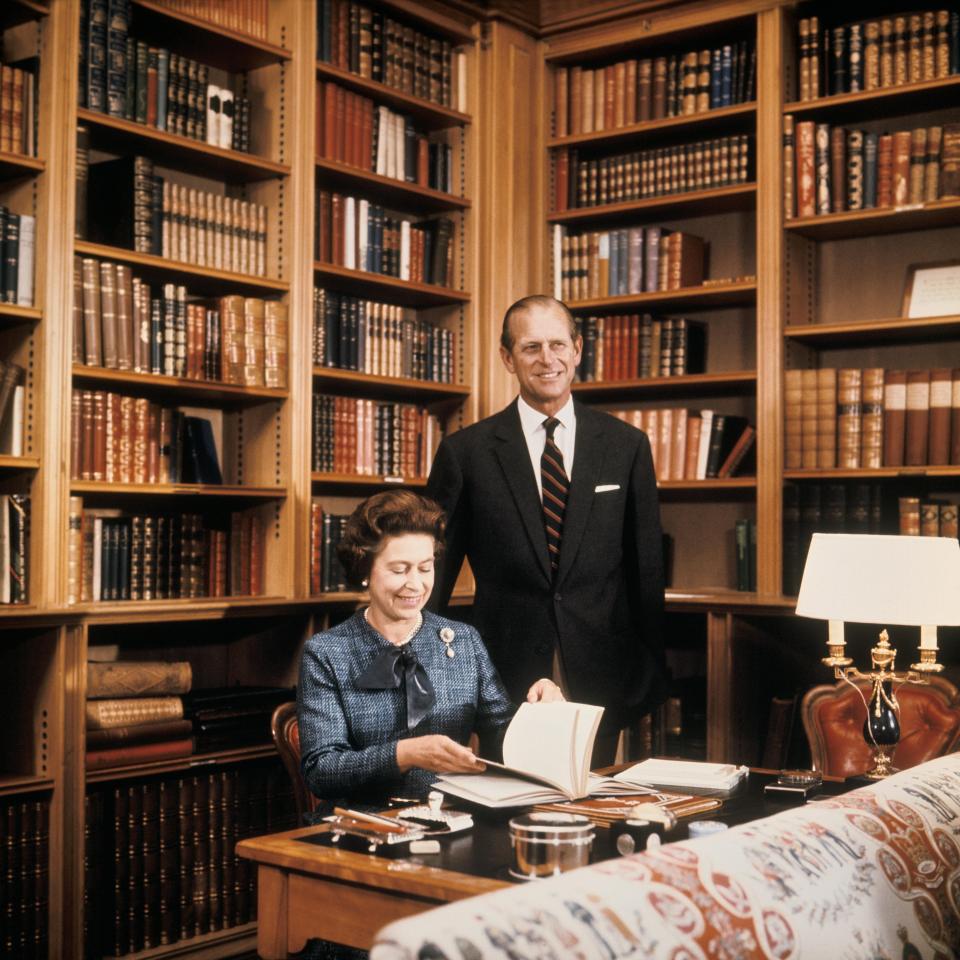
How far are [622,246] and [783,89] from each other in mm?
760

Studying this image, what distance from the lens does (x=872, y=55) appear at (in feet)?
14.0

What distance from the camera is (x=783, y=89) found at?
441 cm

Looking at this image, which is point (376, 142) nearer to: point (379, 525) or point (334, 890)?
point (379, 525)

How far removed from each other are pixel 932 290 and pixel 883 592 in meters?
1.96

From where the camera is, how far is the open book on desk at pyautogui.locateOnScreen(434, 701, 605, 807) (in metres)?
2.20

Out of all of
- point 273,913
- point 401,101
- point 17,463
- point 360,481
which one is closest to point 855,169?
point 401,101

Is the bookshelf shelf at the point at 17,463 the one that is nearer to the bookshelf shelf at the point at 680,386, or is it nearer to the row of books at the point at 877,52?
the bookshelf shelf at the point at 680,386

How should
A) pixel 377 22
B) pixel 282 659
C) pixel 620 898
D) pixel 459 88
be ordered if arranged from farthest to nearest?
pixel 459 88
pixel 377 22
pixel 282 659
pixel 620 898

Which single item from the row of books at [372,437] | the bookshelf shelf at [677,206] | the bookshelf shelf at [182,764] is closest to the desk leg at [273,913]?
the bookshelf shelf at [182,764]

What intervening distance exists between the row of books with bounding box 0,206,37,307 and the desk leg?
2036 mm

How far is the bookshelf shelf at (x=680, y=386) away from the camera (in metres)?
4.48

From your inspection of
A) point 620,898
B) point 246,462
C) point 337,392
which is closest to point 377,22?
point 337,392

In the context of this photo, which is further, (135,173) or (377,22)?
(377,22)

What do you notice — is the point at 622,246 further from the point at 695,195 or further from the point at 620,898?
the point at 620,898
